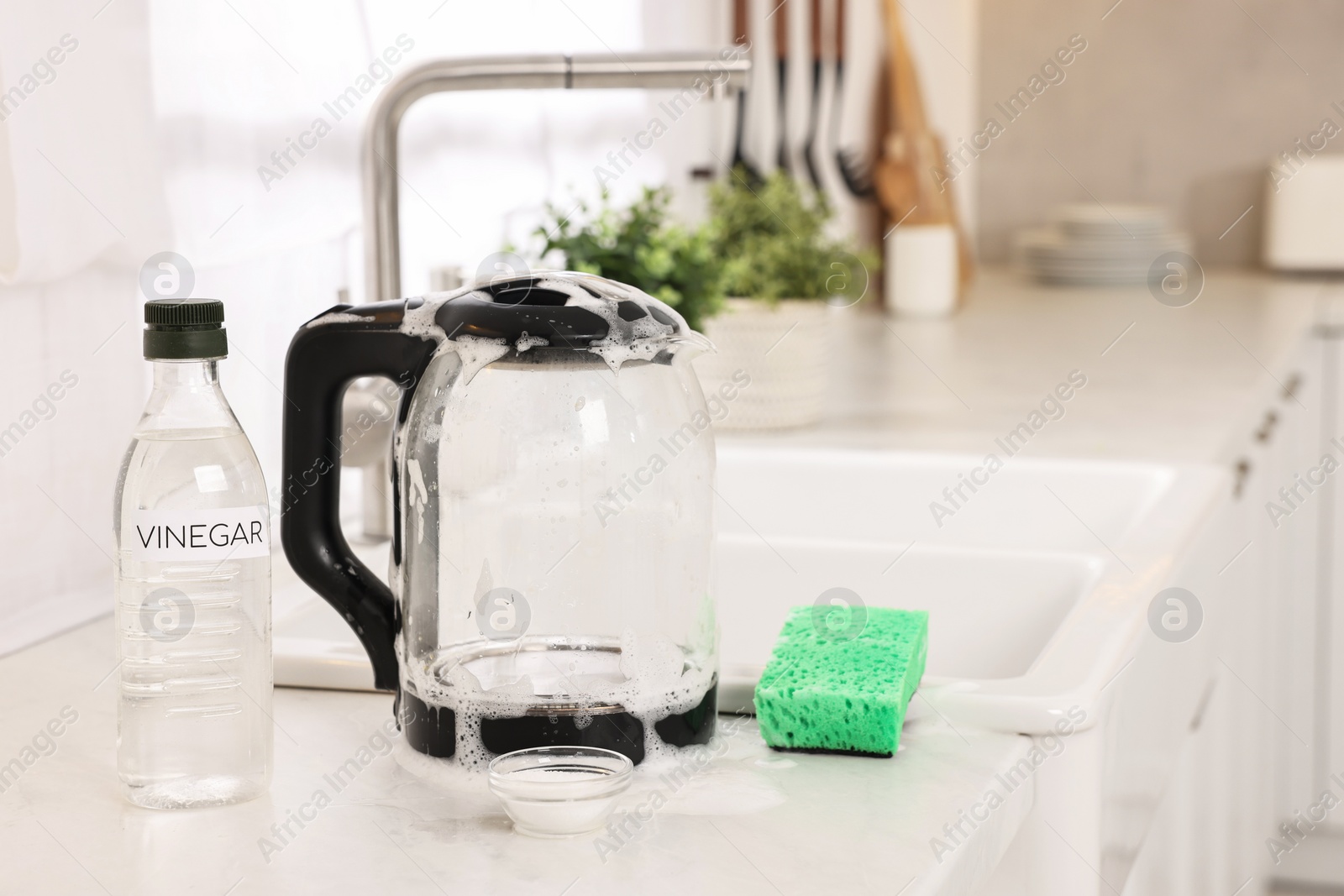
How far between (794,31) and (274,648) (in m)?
2.05

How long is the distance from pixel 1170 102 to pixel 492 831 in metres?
3.18

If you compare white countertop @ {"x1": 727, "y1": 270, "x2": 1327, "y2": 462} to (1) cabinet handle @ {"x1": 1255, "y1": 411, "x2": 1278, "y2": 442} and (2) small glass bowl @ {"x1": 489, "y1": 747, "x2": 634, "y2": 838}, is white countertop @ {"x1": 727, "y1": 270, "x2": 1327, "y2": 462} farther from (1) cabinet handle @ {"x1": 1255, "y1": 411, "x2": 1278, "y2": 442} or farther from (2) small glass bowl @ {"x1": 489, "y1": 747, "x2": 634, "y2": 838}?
(2) small glass bowl @ {"x1": 489, "y1": 747, "x2": 634, "y2": 838}

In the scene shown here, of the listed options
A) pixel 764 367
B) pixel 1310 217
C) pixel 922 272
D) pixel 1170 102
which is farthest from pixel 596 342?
pixel 1170 102

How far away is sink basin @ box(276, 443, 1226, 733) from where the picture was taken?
0.78 metres

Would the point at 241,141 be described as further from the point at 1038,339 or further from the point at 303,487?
the point at 1038,339

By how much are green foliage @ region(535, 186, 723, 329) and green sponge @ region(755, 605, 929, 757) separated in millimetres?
682

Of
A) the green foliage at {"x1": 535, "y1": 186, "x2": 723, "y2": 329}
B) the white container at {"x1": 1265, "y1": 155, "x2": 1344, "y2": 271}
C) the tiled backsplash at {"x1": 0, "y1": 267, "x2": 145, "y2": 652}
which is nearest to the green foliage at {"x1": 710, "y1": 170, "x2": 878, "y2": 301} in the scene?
the green foliage at {"x1": 535, "y1": 186, "x2": 723, "y2": 329}

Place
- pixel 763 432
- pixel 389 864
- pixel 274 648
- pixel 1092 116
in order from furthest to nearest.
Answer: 1. pixel 1092 116
2. pixel 763 432
3. pixel 274 648
4. pixel 389 864

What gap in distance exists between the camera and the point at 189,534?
612 mm

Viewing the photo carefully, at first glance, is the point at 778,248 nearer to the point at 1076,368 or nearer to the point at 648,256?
the point at 648,256

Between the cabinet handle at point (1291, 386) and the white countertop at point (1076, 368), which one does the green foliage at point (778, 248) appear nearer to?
the white countertop at point (1076, 368)

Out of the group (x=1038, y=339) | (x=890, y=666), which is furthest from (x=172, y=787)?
(x=1038, y=339)

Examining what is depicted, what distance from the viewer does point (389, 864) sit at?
0.57 meters

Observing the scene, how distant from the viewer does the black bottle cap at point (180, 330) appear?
0.60 metres
